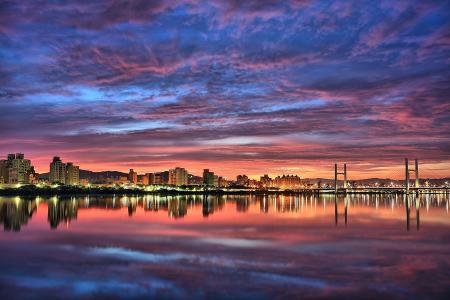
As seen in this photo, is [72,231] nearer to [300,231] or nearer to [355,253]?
[300,231]

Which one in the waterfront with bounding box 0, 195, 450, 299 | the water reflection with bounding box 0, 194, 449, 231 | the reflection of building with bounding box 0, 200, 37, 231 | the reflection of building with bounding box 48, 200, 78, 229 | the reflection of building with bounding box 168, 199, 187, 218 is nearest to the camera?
the waterfront with bounding box 0, 195, 450, 299

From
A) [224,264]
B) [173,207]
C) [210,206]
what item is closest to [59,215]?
[173,207]

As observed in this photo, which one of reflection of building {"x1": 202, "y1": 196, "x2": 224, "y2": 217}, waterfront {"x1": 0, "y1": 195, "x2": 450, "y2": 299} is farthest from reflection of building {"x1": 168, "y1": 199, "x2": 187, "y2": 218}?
waterfront {"x1": 0, "y1": 195, "x2": 450, "y2": 299}

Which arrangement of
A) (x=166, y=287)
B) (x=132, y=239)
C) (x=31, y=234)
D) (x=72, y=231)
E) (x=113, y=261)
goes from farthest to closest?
(x=72, y=231), (x=31, y=234), (x=132, y=239), (x=113, y=261), (x=166, y=287)

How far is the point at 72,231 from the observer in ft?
109

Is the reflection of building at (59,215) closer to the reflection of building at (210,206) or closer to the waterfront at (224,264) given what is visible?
the waterfront at (224,264)

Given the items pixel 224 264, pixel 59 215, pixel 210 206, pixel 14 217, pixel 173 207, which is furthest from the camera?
pixel 210 206

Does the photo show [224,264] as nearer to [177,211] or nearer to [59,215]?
[59,215]

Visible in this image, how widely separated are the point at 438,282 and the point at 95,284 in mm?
11572

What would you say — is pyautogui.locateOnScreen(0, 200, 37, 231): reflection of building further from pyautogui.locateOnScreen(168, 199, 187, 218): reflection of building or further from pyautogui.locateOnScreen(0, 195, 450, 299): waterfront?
pyautogui.locateOnScreen(168, 199, 187, 218): reflection of building

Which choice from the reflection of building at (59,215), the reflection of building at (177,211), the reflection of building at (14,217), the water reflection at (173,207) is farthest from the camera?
the reflection of building at (177,211)

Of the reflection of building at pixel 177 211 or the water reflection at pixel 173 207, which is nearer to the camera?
the water reflection at pixel 173 207

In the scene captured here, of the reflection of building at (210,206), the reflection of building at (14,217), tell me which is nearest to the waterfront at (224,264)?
the reflection of building at (14,217)

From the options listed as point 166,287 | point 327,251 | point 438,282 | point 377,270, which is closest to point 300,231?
point 327,251
